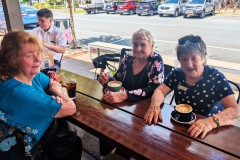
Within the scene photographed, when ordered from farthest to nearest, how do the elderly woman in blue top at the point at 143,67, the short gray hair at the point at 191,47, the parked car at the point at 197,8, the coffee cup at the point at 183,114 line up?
the parked car at the point at 197,8
the elderly woman in blue top at the point at 143,67
the short gray hair at the point at 191,47
the coffee cup at the point at 183,114

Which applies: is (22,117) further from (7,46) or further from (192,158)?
(192,158)

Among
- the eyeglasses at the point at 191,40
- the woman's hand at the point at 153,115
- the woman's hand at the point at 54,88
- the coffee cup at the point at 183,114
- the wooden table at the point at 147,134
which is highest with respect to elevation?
the eyeglasses at the point at 191,40

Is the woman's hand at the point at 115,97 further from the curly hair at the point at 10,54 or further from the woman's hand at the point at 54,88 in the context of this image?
the curly hair at the point at 10,54

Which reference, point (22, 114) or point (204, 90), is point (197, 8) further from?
point (22, 114)

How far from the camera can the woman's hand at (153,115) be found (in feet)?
4.90

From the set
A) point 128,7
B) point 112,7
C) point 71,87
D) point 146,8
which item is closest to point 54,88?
point 71,87

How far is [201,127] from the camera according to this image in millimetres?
1339

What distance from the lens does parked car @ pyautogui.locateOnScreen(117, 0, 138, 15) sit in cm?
1833

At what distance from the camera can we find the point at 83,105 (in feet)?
5.85

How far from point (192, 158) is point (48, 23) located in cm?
311

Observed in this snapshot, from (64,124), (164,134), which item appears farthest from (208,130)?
(64,124)

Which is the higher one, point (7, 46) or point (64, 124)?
point (7, 46)

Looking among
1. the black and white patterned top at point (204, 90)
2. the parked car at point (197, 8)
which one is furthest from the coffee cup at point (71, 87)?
the parked car at point (197, 8)

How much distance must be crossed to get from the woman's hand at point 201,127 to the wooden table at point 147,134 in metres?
0.03
